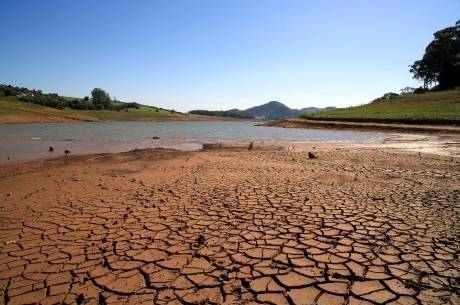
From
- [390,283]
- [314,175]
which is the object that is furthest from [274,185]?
[390,283]

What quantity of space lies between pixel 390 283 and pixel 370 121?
3669 cm

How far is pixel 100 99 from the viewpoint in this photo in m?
106

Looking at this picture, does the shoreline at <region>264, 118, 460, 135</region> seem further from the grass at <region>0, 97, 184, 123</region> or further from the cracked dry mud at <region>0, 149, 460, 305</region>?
the grass at <region>0, 97, 184, 123</region>

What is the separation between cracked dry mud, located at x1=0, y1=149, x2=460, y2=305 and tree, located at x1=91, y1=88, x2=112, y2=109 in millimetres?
100895

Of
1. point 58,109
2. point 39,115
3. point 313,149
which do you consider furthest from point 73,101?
point 313,149

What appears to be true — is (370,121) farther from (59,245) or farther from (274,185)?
(59,245)

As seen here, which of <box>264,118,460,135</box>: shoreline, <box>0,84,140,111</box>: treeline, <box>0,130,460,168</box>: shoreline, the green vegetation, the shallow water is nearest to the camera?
<box>0,130,460,168</box>: shoreline

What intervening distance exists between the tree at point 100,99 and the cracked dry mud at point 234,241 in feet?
331

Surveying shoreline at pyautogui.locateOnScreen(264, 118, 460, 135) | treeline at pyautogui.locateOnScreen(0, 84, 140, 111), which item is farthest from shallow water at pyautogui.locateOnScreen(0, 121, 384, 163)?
treeline at pyautogui.locateOnScreen(0, 84, 140, 111)

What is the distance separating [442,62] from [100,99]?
96.8 meters

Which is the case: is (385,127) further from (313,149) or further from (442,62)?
(442,62)

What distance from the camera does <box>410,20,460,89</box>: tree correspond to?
2368 inches

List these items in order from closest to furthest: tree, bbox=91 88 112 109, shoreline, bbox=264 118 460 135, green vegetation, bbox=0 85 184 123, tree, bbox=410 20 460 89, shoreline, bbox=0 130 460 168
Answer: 1. shoreline, bbox=0 130 460 168
2. shoreline, bbox=264 118 460 135
3. tree, bbox=410 20 460 89
4. green vegetation, bbox=0 85 184 123
5. tree, bbox=91 88 112 109

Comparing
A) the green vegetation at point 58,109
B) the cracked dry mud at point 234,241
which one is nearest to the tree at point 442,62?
the cracked dry mud at point 234,241
